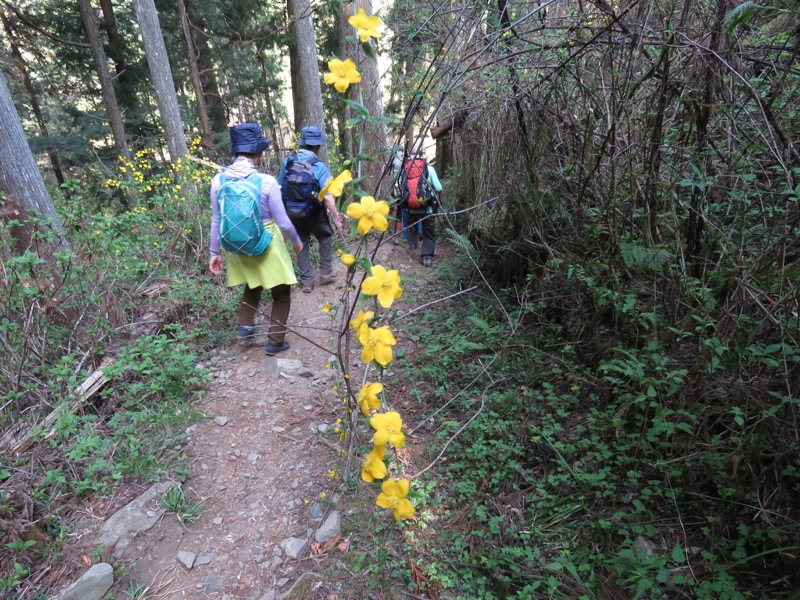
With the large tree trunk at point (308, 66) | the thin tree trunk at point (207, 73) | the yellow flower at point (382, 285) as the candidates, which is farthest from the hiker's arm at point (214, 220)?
the thin tree trunk at point (207, 73)

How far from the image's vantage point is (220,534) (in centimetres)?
219

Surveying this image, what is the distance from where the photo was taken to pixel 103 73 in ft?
29.0

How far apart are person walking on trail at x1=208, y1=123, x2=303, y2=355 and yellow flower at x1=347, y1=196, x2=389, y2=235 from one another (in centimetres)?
158

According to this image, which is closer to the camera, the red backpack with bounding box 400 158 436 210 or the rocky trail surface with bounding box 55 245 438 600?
the rocky trail surface with bounding box 55 245 438 600

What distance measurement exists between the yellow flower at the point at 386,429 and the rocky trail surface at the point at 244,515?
1.54 feet

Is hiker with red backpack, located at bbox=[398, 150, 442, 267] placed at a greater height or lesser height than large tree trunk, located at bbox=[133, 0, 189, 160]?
lesser

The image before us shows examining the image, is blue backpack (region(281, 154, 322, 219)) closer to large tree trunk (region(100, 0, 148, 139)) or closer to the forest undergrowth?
the forest undergrowth

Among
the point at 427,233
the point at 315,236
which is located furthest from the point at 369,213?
the point at 427,233

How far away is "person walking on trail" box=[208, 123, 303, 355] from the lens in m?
2.88

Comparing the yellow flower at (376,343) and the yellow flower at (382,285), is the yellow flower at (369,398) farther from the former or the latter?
the yellow flower at (382,285)

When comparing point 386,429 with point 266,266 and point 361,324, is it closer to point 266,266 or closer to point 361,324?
point 361,324

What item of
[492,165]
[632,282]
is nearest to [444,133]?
[492,165]

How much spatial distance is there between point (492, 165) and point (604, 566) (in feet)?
11.0

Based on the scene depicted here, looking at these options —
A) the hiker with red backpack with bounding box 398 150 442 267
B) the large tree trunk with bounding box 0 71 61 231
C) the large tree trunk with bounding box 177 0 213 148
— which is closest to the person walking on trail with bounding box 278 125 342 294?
the hiker with red backpack with bounding box 398 150 442 267
